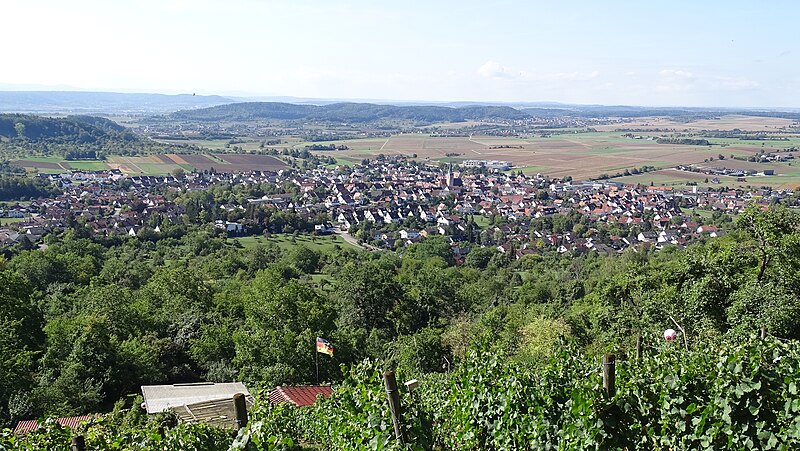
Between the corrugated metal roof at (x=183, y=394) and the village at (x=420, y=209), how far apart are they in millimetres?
48556

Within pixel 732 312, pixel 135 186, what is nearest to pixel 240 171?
pixel 135 186

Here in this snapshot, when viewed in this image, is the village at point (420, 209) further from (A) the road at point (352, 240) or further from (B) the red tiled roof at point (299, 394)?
(B) the red tiled roof at point (299, 394)

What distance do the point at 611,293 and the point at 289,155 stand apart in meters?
136

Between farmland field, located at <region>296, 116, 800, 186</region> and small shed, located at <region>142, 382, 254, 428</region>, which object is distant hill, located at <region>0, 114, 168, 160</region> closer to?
farmland field, located at <region>296, 116, 800, 186</region>

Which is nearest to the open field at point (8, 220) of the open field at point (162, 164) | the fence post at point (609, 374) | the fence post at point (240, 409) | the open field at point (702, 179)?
the open field at point (162, 164)

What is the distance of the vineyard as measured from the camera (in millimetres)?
6072

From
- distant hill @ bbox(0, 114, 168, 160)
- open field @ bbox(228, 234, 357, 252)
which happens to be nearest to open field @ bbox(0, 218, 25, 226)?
open field @ bbox(228, 234, 357, 252)

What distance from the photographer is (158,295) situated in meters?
32.8

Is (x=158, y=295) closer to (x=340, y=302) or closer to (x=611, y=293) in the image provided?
(x=340, y=302)

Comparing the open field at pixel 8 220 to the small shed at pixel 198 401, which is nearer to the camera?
the small shed at pixel 198 401

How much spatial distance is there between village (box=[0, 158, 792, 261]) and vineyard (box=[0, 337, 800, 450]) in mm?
58474

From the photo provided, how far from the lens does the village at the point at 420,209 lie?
237 feet

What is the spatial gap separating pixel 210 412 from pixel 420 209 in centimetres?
8139

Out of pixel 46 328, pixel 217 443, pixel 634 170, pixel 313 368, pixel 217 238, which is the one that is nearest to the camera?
pixel 217 443
